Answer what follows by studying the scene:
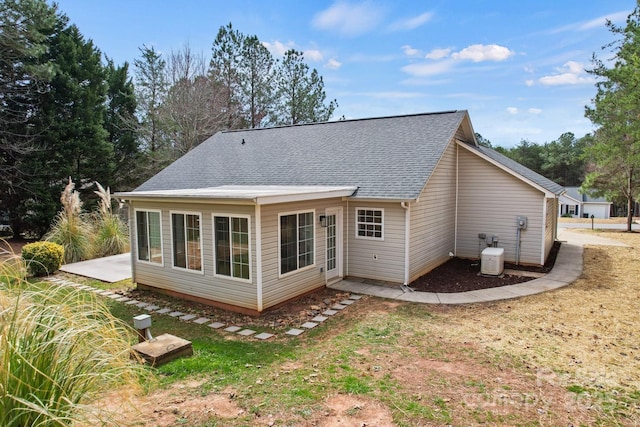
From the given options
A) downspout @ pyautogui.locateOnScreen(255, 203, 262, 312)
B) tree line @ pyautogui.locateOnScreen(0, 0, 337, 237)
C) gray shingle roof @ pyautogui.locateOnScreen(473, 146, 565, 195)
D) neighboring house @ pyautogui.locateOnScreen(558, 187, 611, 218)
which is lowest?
neighboring house @ pyautogui.locateOnScreen(558, 187, 611, 218)

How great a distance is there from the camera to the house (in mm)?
7992

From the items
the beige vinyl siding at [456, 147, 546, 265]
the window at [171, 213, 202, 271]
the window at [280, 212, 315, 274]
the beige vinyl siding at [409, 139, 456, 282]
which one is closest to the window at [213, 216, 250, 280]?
the window at [171, 213, 202, 271]

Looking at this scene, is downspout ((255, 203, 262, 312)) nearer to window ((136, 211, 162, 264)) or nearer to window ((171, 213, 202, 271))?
window ((171, 213, 202, 271))

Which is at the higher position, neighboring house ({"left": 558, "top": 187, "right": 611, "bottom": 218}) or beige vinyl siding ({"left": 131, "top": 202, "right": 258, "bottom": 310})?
beige vinyl siding ({"left": 131, "top": 202, "right": 258, "bottom": 310})

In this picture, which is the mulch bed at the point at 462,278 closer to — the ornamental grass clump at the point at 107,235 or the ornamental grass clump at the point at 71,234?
the ornamental grass clump at the point at 107,235

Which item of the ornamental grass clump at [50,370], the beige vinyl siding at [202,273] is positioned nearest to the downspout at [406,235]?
the beige vinyl siding at [202,273]

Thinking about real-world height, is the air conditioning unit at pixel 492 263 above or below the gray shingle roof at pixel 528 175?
below

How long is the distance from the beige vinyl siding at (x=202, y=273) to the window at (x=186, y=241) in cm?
14

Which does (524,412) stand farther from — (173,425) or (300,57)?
(300,57)

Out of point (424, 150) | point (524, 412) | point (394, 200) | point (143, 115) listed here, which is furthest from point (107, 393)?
point (143, 115)

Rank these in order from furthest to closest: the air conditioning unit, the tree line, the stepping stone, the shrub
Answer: the tree line < the shrub < the air conditioning unit < the stepping stone

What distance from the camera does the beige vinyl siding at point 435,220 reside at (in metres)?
10.1

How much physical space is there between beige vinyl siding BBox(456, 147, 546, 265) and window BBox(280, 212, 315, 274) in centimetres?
638

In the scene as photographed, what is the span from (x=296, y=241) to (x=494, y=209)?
289 inches
